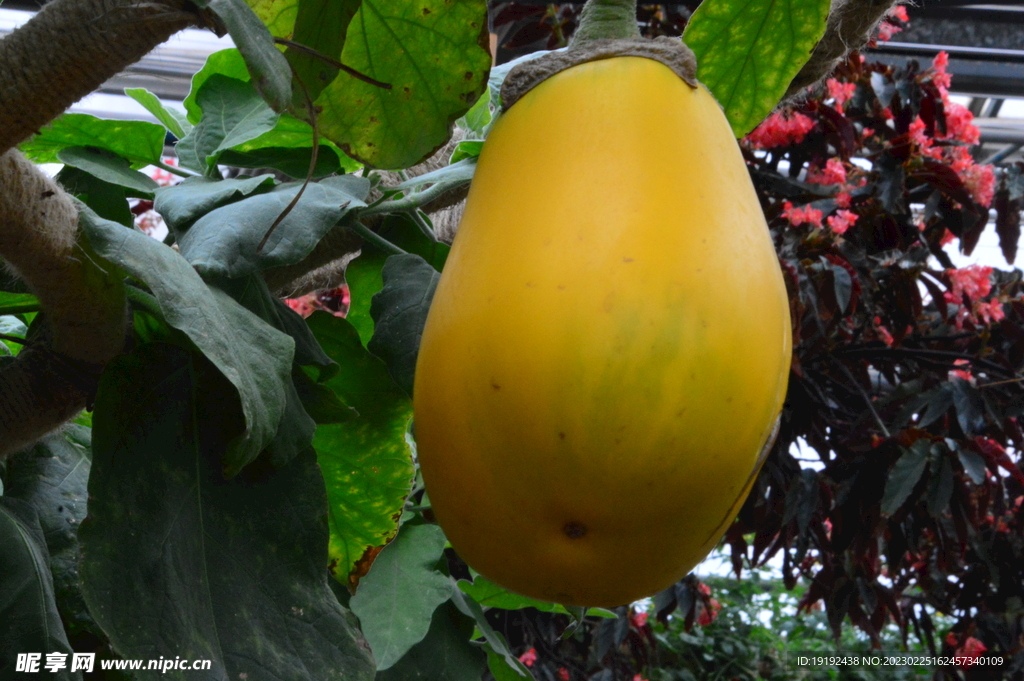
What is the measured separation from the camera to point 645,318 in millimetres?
320

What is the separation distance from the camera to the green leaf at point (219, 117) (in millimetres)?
584

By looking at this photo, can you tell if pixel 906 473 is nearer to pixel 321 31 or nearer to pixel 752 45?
pixel 752 45

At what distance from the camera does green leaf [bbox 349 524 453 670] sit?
587mm

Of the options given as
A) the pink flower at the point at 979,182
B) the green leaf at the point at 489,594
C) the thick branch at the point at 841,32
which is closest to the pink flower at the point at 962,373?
the pink flower at the point at 979,182

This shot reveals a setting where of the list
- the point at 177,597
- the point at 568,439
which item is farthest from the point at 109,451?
the point at 568,439

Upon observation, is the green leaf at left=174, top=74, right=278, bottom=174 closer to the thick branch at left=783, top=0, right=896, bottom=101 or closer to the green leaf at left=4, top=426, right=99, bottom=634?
the green leaf at left=4, top=426, right=99, bottom=634

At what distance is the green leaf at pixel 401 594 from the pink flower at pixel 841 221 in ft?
4.26

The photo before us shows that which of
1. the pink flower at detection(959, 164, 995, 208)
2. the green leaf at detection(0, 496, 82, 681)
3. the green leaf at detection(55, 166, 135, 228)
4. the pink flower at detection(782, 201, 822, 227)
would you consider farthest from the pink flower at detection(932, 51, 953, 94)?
the green leaf at detection(0, 496, 82, 681)

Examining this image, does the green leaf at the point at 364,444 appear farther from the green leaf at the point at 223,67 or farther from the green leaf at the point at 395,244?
the green leaf at the point at 223,67

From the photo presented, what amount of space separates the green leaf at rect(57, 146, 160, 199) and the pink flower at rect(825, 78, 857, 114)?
1572mm

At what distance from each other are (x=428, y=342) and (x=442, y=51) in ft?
0.61

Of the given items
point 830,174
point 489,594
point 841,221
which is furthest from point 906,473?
point 489,594

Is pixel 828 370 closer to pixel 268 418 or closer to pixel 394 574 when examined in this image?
pixel 394 574

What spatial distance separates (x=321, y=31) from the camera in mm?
427
